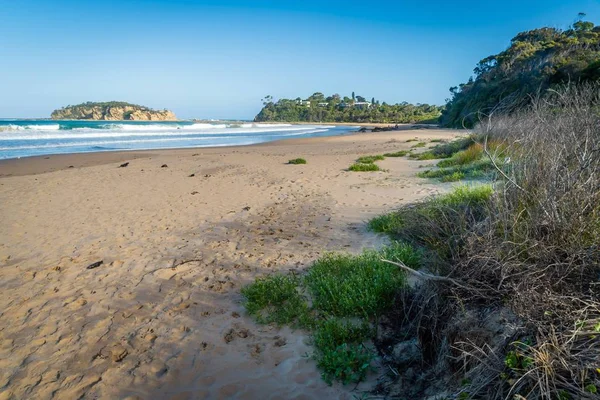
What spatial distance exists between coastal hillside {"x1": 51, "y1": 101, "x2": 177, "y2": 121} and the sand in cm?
12797

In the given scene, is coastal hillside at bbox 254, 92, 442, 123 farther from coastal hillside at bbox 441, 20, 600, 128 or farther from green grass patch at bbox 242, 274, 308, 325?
green grass patch at bbox 242, 274, 308, 325

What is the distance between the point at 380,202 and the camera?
798 centimetres

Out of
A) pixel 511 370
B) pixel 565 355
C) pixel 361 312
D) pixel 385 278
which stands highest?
pixel 565 355

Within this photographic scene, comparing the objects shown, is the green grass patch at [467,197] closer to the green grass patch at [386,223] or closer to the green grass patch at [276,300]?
the green grass patch at [386,223]

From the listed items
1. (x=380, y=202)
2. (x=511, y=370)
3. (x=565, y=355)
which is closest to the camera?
(x=565, y=355)

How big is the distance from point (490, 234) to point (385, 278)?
47.2 inches

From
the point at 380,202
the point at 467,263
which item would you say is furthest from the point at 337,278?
the point at 380,202

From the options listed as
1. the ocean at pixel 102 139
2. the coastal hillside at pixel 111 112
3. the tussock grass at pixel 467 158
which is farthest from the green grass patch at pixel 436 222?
the coastal hillside at pixel 111 112

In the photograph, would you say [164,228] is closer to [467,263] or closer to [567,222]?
[467,263]

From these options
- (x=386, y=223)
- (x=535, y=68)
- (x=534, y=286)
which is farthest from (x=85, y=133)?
(x=535, y=68)

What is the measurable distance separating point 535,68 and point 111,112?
4965 inches

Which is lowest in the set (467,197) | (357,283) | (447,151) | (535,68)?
(357,283)

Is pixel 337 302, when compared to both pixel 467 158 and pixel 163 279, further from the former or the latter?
pixel 467 158

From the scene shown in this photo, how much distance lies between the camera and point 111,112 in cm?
12394
